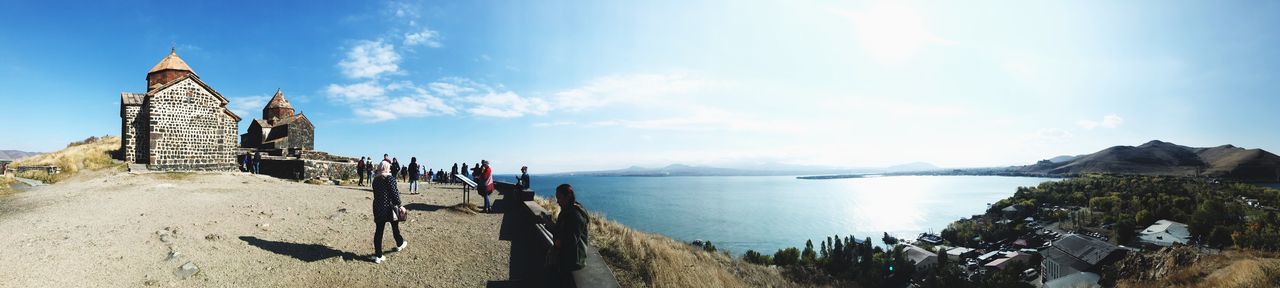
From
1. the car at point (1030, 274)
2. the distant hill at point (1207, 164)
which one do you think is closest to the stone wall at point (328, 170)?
the car at point (1030, 274)

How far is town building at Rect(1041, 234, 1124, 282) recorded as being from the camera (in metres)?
42.0

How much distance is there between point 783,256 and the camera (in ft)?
152

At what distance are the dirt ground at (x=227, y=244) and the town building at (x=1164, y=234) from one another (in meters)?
73.7

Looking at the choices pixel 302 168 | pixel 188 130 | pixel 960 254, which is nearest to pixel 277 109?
pixel 188 130

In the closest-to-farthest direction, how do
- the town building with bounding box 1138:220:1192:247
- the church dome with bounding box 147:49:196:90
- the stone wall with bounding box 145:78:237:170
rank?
the stone wall with bounding box 145:78:237:170
the church dome with bounding box 147:49:196:90
the town building with bounding box 1138:220:1192:247

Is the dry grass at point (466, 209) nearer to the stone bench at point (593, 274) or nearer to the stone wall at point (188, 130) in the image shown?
the stone bench at point (593, 274)

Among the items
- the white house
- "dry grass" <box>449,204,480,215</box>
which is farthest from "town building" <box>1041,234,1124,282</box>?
"dry grass" <box>449,204,480,215</box>

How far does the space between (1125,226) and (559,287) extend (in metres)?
86.0

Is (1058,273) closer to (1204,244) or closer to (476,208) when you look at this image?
(1204,244)

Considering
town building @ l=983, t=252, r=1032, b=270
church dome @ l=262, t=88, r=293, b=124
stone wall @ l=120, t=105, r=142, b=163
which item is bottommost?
town building @ l=983, t=252, r=1032, b=270

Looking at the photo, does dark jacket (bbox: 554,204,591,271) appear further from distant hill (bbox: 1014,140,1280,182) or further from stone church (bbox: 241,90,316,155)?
distant hill (bbox: 1014,140,1280,182)

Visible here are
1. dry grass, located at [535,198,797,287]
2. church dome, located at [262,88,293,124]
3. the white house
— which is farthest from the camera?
the white house

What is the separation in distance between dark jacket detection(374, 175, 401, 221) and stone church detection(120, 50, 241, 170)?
22.1 m

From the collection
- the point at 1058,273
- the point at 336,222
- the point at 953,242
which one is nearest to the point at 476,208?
the point at 336,222
